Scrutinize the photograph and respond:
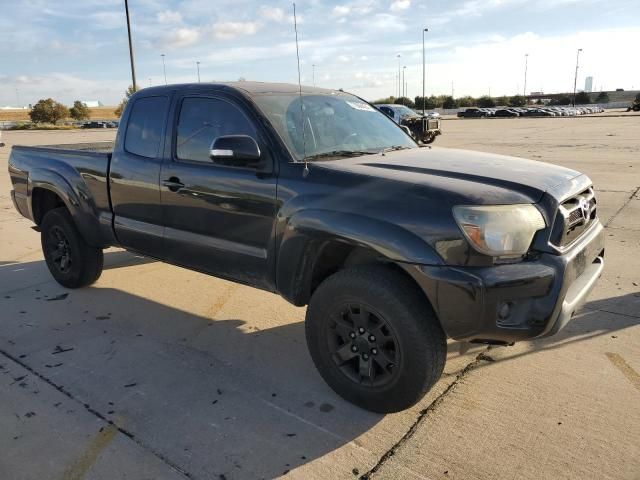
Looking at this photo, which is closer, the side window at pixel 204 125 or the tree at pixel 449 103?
the side window at pixel 204 125

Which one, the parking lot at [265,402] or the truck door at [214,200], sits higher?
the truck door at [214,200]

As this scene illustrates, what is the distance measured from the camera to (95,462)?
2629 millimetres

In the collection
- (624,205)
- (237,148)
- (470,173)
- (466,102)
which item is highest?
(466,102)

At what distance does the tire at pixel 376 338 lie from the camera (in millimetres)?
2734

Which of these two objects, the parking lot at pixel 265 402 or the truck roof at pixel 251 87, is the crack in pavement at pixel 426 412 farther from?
the truck roof at pixel 251 87

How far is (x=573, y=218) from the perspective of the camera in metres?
2.96

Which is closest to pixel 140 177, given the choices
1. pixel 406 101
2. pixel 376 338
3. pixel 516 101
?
pixel 376 338

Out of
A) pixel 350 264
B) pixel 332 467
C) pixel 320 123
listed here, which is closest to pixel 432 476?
pixel 332 467

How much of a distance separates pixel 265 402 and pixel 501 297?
1.49m

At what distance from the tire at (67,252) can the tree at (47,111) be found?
253ft

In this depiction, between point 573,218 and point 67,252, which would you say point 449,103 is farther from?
point 573,218

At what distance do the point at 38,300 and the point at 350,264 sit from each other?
3302 millimetres

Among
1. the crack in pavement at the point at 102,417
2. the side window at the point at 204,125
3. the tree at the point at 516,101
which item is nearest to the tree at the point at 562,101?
the tree at the point at 516,101

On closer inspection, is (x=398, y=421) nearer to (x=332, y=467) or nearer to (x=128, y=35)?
(x=332, y=467)
